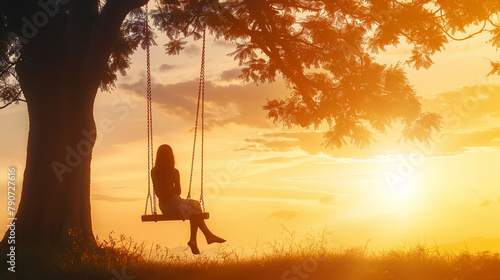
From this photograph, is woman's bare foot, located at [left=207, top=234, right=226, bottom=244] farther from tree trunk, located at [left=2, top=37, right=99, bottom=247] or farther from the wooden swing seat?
tree trunk, located at [left=2, top=37, right=99, bottom=247]

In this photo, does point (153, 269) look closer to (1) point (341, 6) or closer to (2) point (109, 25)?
(2) point (109, 25)

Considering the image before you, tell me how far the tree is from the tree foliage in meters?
0.03

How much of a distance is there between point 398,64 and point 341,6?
2.50 metres

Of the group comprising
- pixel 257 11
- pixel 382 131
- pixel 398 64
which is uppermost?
pixel 257 11

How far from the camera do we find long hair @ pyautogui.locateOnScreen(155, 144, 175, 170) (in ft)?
40.5

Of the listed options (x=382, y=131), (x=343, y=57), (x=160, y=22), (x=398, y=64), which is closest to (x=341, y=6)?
(x=343, y=57)

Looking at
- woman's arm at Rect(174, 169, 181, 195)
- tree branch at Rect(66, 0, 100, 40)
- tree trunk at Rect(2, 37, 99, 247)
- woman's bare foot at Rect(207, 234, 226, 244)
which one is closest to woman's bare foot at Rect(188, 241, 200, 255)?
woman's bare foot at Rect(207, 234, 226, 244)

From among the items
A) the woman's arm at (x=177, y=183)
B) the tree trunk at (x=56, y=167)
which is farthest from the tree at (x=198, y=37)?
the woman's arm at (x=177, y=183)

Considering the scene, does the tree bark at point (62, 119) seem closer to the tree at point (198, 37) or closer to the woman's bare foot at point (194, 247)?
the tree at point (198, 37)

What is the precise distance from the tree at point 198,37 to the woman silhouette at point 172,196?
6.21ft

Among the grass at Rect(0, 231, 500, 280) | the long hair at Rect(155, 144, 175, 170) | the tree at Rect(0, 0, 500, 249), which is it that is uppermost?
the tree at Rect(0, 0, 500, 249)

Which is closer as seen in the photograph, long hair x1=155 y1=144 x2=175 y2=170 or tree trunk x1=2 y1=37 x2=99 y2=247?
long hair x1=155 y1=144 x2=175 y2=170

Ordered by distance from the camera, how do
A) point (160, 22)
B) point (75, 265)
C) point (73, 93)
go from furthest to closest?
point (160, 22), point (73, 93), point (75, 265)

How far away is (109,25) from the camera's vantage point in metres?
12.9
